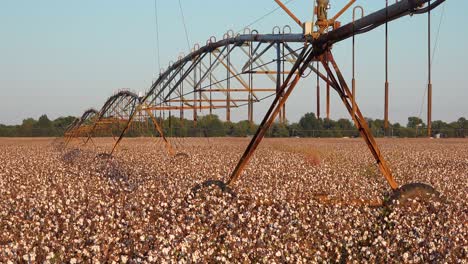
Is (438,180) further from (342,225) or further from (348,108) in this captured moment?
(342,225)

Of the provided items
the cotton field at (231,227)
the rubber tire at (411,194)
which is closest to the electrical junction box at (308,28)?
the cotton field at (231,227)

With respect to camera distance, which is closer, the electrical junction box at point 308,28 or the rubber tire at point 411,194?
the rubber tire at point 411,194

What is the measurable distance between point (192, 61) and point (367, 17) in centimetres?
1033

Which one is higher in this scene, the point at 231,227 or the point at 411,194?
the point at 411,194

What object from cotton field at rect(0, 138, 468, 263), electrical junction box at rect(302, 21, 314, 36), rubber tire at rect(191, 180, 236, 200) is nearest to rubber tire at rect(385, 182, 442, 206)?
cotton field at rect(0, 138, 468, 263)

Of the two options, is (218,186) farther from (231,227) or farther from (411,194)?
(411,194)

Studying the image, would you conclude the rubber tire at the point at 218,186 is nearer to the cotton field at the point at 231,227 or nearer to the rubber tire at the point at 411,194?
the cotton field at the point at 231,227

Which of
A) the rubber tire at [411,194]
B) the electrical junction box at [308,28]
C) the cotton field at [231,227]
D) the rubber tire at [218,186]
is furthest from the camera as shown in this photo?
the rubber tire at [218,186]

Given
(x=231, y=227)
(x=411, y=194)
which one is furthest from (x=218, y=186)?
(x=411, y=194)

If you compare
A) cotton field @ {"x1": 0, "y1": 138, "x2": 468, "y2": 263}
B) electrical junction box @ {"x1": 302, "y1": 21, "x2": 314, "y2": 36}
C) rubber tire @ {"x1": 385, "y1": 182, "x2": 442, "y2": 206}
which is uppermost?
electrical junction box @ {"x1": 302, "y1": 21, "x2": 314, "y2": 36}

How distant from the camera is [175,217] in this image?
442 inches

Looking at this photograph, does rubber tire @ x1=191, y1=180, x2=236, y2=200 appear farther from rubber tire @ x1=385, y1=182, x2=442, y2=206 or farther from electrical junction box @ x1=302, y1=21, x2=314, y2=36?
electrical junction box @ x1=302, y1=21, x2=314, y2=36

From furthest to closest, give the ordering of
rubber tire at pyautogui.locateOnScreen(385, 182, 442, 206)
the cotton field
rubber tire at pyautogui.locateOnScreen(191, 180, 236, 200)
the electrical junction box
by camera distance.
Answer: rubber tire at pyautogui.locateOnScreen(191, 180, 236, 200)
the electrical junction box
rubber tire at pyautogui.locateOnScreen(385, 182, 442, 206)
the cotton field

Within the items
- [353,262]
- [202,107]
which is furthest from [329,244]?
[202,107]
